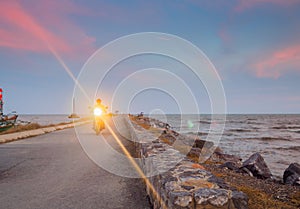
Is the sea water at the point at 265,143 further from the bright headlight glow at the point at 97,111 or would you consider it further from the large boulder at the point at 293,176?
the bright headlight glow at the point at 97,111

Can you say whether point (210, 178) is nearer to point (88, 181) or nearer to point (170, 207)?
point (170, 207)

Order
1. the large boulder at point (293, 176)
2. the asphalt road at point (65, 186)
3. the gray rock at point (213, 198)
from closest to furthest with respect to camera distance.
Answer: the gray rock at point (213, 198), the asphalt road at point (65, 186), the large boulder at point (293, 176)

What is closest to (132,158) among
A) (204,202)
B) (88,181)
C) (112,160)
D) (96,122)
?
(112,160)

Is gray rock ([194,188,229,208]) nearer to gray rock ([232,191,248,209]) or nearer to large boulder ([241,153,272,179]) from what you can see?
gray rock ([232,191,248,209])

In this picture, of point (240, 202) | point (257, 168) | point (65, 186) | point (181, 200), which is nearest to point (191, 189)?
point (181, 200)

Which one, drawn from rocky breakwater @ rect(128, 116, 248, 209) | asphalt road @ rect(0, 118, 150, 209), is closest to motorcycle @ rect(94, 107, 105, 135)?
asphalt road @ rect(0, 118, 150, 209)

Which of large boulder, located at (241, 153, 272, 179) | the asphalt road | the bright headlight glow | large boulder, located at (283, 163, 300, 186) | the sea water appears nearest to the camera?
the asphalt road

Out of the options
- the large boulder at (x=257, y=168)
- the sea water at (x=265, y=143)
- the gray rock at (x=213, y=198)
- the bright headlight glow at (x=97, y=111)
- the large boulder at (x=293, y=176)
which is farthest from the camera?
the bright headlight glow at (x=97, y=111)

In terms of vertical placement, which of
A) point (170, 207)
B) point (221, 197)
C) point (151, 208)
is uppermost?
point (221, 197)

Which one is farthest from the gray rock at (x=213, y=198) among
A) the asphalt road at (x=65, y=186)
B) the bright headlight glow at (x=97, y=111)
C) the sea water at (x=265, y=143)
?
the bright headlight glow at (x=97, y=111)

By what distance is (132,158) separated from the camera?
7.57 metres

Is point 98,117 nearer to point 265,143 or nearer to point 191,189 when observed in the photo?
point 191,189

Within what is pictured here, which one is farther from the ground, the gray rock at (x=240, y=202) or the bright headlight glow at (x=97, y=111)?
the bright headlight glow at (x=97, y=111)

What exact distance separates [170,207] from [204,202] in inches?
15.4
